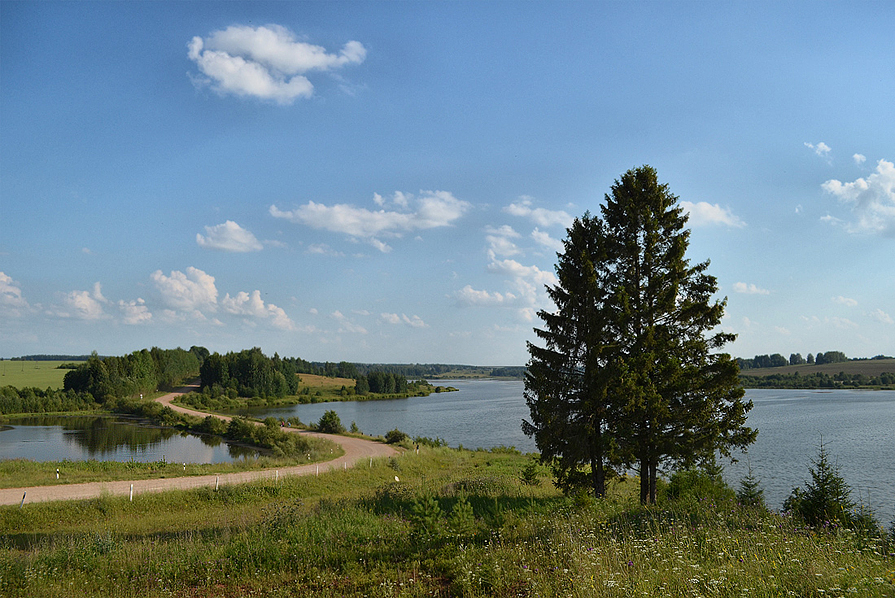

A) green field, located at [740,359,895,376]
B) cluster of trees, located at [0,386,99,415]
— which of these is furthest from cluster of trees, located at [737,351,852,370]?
cluster of trees, located at [0,386,99,415]

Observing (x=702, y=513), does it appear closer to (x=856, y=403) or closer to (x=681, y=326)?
(x=681, y=326)

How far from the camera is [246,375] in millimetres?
123125

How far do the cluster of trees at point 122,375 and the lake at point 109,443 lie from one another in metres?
21.4

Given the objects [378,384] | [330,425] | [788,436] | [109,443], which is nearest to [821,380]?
[788,436]

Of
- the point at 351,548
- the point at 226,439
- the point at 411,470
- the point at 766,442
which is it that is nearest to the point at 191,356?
the point at 226,439

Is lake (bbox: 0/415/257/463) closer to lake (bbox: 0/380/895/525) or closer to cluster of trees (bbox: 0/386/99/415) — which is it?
lake (bbox: 0/380/895/525)

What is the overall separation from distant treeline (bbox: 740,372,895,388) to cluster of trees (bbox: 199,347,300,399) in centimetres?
10479

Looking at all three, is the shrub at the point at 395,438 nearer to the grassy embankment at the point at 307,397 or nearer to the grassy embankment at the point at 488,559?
the grassy embankment at the point at 488,559

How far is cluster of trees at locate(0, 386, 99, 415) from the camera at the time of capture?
276 ft

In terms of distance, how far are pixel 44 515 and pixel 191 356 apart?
139980 mm

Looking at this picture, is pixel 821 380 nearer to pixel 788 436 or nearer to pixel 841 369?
pixel 841 369

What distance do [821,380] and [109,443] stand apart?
5475 inches

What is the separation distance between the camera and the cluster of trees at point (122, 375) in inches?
3752

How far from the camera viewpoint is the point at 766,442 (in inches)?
1529
